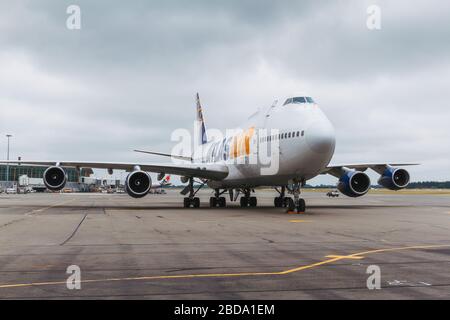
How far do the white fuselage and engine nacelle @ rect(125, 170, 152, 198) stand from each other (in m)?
5.32

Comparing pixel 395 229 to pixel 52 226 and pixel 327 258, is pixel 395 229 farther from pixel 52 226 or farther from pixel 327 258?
pixel 52 226

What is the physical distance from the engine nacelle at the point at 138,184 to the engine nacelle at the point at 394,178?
1442 centimetres

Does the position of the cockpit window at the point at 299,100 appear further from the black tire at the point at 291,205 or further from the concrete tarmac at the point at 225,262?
the concrete tarmac at the point at 225,262

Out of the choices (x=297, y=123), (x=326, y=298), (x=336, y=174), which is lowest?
(x=326, y=298)

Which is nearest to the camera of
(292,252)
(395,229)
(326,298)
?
(326,298)

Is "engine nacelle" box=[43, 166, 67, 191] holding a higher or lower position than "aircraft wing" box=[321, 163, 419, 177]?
lower

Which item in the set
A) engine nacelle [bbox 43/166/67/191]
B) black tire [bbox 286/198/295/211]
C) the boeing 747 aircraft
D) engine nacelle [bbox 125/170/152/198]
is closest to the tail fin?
the boeing 747 aircraft

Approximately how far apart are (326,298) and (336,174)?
83.4ft

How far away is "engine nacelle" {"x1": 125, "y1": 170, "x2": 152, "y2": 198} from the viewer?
2548 centimetres

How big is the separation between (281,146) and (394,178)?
10617mm

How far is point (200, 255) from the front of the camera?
31.3 ft

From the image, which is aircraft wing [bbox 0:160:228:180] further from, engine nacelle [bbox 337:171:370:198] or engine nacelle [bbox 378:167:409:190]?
engine nacelle [bbox 378:167:409:190]

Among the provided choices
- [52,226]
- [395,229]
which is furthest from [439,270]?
[52,226]

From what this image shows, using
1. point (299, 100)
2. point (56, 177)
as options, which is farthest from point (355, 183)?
point (56, 177)
